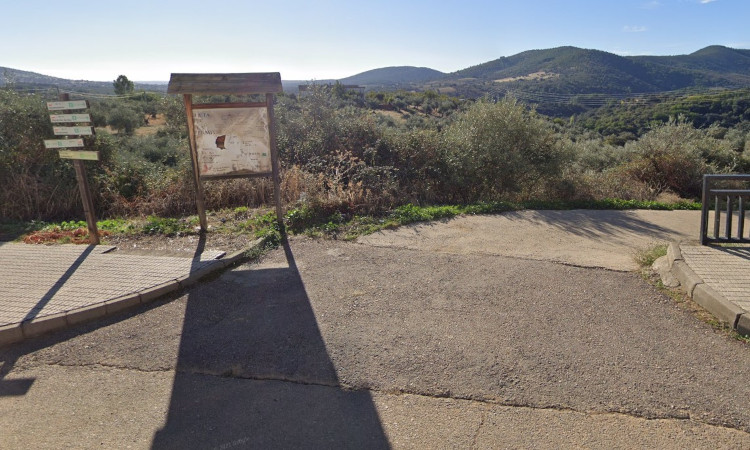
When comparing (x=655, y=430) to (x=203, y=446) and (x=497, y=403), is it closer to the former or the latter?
(x=497, y=403)

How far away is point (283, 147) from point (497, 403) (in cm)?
883

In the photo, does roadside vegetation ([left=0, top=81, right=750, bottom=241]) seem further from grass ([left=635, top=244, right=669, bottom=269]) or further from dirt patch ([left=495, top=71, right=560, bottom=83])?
dirt patch ([left=495, top=71, right=560, bottom=83])

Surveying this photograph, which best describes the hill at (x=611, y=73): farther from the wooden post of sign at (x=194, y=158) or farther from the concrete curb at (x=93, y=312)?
the concrete curb at (x=93, y=312)

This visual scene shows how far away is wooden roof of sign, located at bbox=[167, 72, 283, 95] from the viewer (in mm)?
6121

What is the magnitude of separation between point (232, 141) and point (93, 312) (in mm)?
3133

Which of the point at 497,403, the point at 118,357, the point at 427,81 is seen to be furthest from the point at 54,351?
the point at 427,81

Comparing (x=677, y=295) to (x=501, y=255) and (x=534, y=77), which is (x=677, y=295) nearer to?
(x=501, y=255)

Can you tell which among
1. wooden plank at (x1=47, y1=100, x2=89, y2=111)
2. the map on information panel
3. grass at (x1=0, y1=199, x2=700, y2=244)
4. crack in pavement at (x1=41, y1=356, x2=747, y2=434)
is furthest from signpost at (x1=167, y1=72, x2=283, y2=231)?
crack in pavement at (x1=41, y1=356, x2=747, y2=434)

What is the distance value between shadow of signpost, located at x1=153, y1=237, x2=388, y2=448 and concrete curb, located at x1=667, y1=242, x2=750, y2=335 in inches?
126

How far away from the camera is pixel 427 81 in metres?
65.6

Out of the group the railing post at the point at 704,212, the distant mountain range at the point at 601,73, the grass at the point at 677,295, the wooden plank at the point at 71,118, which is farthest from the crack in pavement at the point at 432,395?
the distant mountain range at the point at 601,73

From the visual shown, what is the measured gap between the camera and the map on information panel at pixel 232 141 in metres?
6.54

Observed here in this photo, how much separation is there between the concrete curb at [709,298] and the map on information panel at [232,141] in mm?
5447

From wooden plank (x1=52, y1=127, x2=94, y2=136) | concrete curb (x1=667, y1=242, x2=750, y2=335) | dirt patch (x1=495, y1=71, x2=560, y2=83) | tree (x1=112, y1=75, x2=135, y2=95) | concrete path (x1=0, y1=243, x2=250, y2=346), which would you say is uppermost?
dirt patch (x1=495, y1=71, x2=560, y2=83)
